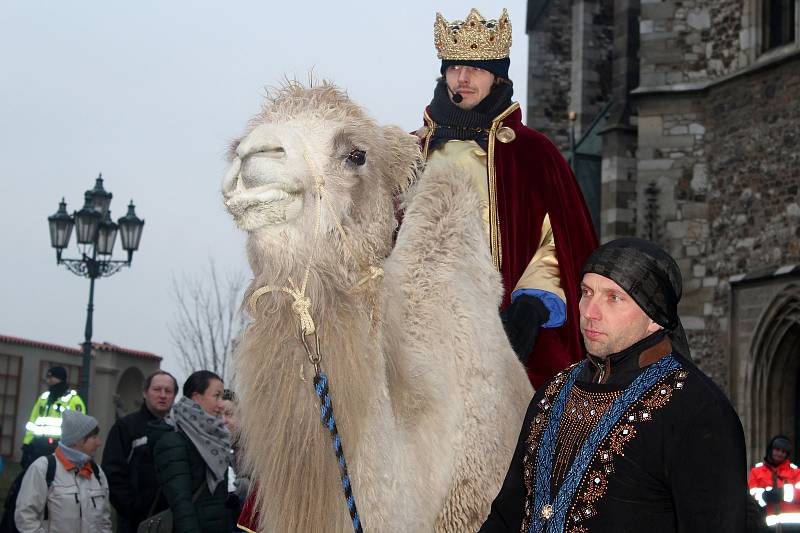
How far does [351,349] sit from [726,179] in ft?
50.0

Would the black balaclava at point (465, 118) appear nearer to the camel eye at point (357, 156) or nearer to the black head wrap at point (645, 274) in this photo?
the camel eye at point (357, 156)

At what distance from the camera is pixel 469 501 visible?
3.92m

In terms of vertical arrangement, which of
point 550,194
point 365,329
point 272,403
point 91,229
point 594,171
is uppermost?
point 594,171

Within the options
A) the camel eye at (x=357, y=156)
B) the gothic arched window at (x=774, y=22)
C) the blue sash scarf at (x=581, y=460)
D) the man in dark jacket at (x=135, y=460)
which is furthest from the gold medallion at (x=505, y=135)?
the gothic arched window at (x=774, y=22)

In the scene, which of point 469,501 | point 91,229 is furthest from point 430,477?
point 91,229

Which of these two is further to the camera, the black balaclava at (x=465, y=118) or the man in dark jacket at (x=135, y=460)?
the man in dark jacket at (x=135, y=460)

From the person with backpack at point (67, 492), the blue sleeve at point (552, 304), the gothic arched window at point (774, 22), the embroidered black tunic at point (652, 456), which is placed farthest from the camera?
the gothic arched window at point (774, 22)

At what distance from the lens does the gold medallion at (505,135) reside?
500cm

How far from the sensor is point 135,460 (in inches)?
284

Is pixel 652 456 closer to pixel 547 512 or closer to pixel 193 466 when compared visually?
pixel 547 512

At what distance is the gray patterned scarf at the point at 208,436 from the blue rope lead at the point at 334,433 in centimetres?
285

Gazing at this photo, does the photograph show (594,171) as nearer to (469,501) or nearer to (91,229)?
(91,229)

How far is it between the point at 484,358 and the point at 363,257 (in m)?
0.64

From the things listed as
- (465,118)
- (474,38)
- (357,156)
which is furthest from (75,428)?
(357,156)
